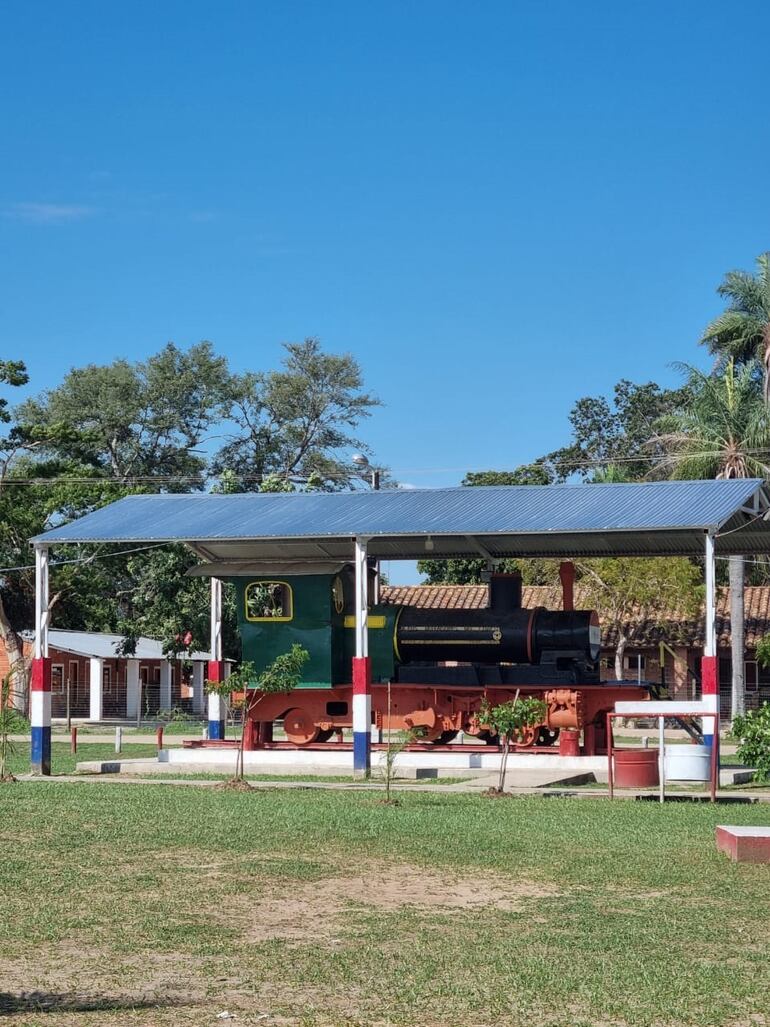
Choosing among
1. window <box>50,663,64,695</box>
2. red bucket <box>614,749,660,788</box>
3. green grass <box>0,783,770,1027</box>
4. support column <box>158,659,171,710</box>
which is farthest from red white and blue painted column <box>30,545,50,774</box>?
support column <box>158,659,171,710</box>

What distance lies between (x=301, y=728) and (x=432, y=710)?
2740 millimetres

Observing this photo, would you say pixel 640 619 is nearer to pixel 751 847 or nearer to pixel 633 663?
pixel 633 663

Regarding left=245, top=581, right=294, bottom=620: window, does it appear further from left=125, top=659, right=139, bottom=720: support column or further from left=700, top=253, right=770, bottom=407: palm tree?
left=125, top=659, right=139, bottom=720: support column

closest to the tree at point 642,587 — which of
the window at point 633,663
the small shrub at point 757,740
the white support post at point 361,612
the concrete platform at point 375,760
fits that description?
the window at point 633,663

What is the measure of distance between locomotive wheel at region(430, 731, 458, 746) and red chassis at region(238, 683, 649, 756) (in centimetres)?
2

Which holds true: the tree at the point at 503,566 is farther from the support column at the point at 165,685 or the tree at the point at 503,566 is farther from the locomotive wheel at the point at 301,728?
the locomotive wheel at the point at 301,728

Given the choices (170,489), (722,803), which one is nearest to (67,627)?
(170,489)

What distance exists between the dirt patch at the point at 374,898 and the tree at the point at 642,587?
125 ft

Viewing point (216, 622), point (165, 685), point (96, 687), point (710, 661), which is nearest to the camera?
point (710, 661)

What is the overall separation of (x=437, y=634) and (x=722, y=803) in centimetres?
944

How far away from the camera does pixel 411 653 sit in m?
28.7

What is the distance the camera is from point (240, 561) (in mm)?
29609

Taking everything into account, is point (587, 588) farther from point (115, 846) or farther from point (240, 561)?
point (115, 846)

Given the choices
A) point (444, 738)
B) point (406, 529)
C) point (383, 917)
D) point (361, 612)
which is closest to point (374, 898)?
point (383, 917)
